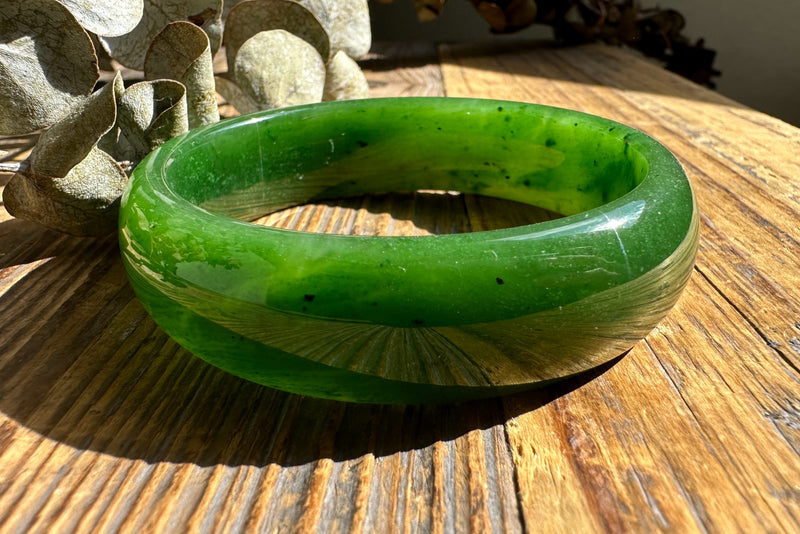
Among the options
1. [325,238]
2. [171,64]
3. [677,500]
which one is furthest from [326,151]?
[677,500]

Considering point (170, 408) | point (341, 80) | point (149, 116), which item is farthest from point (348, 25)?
point (170, 408)

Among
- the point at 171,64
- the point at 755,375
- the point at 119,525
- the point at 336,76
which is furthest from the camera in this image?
the point at 336,76

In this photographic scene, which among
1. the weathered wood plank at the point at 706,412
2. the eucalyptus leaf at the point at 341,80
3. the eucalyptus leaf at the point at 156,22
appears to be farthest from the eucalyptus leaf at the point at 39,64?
the weathered wood plank at the point at 706,412

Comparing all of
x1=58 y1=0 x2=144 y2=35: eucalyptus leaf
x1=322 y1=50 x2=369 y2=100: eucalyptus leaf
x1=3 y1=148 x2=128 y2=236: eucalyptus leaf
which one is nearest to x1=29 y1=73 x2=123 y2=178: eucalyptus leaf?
x1=3 y1=148 x2=128 y2=236: eucalyptus leaf

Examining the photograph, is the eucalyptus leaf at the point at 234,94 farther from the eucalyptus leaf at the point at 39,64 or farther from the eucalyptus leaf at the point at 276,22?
the eucalyptus leaf at the point at 39,64

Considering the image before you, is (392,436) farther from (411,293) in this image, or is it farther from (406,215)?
(406,215)

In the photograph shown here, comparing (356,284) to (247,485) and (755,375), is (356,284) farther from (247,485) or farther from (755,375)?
(755,375)

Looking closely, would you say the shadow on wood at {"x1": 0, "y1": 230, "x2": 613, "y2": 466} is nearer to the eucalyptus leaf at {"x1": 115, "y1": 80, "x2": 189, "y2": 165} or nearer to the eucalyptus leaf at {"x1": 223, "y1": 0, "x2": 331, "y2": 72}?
the eucalyptus leaf at {"x1": 115, "y1": 80, "x2": 189, "y2": 165}
